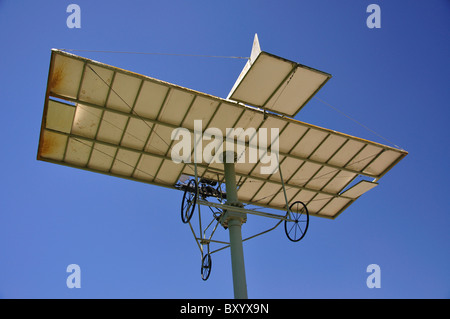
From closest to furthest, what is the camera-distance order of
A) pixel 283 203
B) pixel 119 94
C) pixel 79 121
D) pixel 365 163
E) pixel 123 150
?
1. pixel 119 94
2. pixel 79 121
3. pixel 123 150
4. pixel 365 163
5. pixel 283 203

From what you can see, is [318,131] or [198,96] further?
[318,131]

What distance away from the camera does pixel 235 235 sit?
1691cm

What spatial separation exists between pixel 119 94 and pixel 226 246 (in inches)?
294

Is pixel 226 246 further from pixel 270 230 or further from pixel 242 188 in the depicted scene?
pixel 242 188

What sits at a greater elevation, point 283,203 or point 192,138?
point 192,138

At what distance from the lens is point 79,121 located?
17.1 metres

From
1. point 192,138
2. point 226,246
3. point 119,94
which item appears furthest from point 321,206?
point 119,94

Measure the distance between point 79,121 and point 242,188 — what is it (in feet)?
27.0

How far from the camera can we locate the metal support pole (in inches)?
615

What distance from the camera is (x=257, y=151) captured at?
18.9 metres

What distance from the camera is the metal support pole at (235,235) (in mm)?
15625
